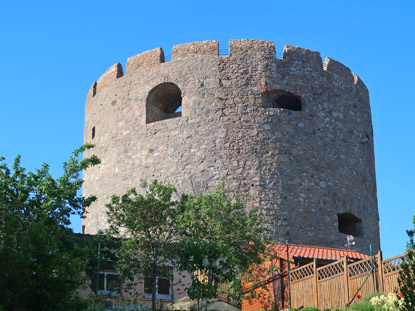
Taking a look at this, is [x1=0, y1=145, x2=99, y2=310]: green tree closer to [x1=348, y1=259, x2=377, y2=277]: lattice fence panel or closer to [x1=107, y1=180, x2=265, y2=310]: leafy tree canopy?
[x1=107, y1=180, x2=265, y2=310]: leafy tree canopy

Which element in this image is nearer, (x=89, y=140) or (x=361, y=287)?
(x=361, y=287)

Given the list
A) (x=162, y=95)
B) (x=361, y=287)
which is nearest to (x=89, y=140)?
(x=162, y=95)

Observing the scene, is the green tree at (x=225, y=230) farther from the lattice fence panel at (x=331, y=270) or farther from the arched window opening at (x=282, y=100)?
the arched window opening at (x=282, y=100)

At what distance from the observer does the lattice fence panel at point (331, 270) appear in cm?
1427

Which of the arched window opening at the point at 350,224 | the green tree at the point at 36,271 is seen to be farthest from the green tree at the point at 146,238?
the arched window opening at the point at 350,224

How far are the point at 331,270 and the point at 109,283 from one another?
183 inches

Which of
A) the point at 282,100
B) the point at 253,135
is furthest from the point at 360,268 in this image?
the point at 282,100

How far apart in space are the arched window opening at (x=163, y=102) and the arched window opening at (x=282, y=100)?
2466mm

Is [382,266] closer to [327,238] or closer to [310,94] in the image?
[327,238]

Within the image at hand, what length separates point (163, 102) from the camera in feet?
69.2

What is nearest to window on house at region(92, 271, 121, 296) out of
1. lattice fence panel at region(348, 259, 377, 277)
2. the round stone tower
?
the round stone tower

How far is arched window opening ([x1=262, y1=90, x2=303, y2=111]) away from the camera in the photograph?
19956mm

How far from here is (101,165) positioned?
20969 mm

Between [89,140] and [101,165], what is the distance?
4.23 feet
